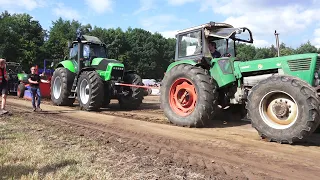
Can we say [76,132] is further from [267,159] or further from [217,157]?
[267,159]

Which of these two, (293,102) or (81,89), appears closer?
(293,102)

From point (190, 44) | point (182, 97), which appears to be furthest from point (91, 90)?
point (190, 44)

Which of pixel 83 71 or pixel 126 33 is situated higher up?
pixel 126 33

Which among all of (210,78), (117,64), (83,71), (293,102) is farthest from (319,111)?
(83,71)

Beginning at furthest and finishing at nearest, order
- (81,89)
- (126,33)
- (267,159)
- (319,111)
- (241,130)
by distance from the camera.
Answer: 1. (126,33)
2. (81,89)
3. (241,130)
4. (319,111)
5. (267,159)

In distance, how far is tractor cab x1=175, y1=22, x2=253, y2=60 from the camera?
818cm

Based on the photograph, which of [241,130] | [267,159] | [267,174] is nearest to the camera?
[267,174]

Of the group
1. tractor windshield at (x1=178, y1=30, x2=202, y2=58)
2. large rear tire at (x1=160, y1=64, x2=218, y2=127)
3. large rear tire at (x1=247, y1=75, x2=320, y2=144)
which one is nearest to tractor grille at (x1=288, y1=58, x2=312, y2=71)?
large rear tire at (x1=247, y1=75, x2=320, y2=144)

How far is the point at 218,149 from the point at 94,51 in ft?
28.3

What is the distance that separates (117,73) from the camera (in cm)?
1206

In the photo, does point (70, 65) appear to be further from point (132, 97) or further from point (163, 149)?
point (163, 149)

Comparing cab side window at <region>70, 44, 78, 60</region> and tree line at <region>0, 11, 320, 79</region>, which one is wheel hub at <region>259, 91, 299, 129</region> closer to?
cab side window at <region>70, 44, 78, 60</region>

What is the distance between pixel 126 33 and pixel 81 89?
171 ft

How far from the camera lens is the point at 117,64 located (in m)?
12.0
